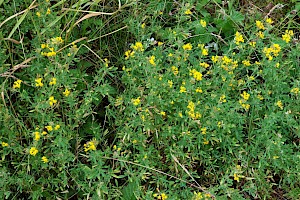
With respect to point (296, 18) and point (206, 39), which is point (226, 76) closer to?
point (206, 39)

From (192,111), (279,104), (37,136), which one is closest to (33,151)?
(37,136)

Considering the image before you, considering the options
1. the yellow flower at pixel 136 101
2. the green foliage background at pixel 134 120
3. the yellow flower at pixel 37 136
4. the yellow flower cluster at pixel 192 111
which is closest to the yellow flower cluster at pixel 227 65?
the green foliage background at pixel 134 120

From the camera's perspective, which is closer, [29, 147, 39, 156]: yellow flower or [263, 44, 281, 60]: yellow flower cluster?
[29, 147, 39, 156]: yellow flower

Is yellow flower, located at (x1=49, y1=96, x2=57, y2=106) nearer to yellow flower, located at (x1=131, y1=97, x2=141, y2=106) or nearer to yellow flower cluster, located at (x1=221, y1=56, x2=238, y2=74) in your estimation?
yellow flower, located at (x1=131, y1=97, x2=141, y2=106)

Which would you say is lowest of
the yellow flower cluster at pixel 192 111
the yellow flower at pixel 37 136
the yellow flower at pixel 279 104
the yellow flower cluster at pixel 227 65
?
Result: the yellow flower at pixel 279 104

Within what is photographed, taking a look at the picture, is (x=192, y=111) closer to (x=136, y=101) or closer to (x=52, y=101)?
(x=136, y=101)

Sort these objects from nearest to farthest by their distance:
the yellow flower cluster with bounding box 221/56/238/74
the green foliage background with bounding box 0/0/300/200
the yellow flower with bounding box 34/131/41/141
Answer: the yellow flower with bounding box 34/131/41/141 → the green foliage background with bounding box 0/0/300/200 → the yellow flower cluster with bounding box 221/56/238/74

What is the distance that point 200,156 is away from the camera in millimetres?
2316

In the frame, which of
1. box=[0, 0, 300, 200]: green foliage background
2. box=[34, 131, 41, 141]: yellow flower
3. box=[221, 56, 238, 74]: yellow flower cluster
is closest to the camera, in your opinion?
box=[34, 131, 41, 141]: yellow flower

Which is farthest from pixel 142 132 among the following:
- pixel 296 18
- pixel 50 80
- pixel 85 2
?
pixel 296 18

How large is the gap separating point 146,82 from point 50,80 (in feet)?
1.49

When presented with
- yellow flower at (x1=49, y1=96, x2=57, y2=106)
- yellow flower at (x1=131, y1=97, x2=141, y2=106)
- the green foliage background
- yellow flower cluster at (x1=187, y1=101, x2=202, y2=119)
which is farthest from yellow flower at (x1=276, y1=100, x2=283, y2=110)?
yellow flower at (x1=49, y1=96, x2=57, y2=106)

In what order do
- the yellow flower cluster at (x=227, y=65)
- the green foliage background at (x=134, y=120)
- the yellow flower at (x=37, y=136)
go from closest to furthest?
1. the yellow flower at (x=37, y=136)
2. the green foliage background at (x=134, y=120)
3. the yellow flower cluster at (x=227, y=65)

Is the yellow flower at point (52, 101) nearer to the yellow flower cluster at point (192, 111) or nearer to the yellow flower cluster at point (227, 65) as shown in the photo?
the yellow flower cluster at point (192, 111)
